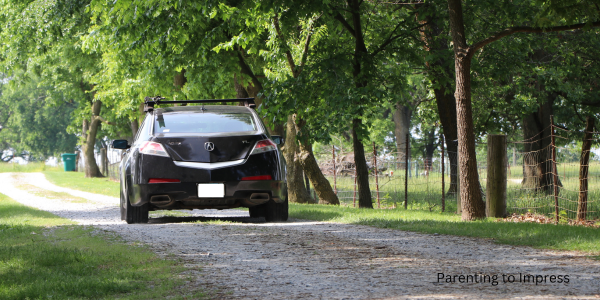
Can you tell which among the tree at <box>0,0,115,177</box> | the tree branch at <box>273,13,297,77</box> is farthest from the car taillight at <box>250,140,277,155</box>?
the tree branch at <box>273,13,297,77</box>

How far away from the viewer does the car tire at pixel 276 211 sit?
400 inches

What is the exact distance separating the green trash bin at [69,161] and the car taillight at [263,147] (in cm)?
4842

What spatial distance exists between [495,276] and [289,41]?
14387mm

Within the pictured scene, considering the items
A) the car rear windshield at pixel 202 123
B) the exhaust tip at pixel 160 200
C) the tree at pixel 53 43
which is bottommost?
the exhaust tip at pixel 160 200

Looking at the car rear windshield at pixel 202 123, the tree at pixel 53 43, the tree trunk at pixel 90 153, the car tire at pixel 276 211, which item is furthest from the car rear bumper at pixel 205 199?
the tree trunk at pixel 90 153

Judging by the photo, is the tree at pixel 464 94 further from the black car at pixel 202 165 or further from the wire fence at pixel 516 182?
the black car at pixel 202 165

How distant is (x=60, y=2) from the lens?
18.5 m

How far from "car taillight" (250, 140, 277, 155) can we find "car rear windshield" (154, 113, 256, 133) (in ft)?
1.03

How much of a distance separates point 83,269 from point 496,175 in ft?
24.3

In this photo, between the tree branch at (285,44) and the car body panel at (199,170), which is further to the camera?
the tree branch at (285,44)

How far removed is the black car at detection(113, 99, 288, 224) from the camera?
9062 mm

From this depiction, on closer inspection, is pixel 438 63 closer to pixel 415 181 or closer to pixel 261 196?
pixel 415 181

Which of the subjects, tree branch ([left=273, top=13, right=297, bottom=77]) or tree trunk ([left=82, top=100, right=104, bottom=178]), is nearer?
tree branch ([left=273, top=13, right=297, bottom=77])

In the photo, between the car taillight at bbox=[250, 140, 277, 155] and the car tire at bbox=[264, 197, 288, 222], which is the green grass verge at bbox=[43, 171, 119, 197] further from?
the car taillight at bbox=[250, 140, 277, 155]
